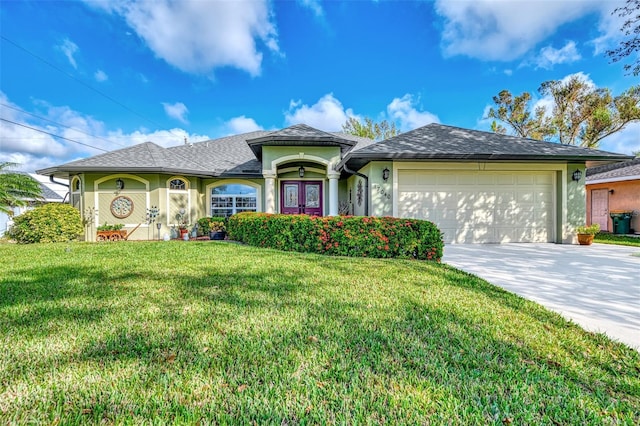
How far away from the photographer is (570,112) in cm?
1989

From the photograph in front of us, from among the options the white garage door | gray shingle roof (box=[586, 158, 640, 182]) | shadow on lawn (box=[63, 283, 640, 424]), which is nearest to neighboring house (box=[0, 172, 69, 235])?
shadow on lawn (box=[63, 283, 640, 424])

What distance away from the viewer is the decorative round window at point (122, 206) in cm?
1094

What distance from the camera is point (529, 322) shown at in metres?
2.87

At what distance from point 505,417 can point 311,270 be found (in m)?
3.49

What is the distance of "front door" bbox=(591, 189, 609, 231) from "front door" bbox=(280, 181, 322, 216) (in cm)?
1479

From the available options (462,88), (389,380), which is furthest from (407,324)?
(462,88)

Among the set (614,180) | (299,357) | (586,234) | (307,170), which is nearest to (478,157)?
(586,234)

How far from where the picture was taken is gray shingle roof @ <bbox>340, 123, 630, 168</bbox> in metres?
8.40

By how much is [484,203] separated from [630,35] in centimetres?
560

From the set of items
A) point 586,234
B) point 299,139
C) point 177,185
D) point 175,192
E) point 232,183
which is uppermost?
point 299,139

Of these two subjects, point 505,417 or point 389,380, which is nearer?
point 505,417

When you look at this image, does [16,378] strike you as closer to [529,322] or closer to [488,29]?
[529,322]

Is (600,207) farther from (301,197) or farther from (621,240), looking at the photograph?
(301,197)

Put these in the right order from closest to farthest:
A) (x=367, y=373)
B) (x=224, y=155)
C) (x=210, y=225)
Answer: (x=367, y=373)
(x=210, y=225)
(x=224, y=155)
